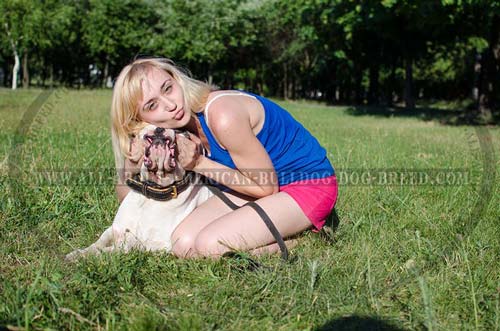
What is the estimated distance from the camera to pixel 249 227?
138 inches

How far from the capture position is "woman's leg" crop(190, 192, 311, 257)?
11.2 feet

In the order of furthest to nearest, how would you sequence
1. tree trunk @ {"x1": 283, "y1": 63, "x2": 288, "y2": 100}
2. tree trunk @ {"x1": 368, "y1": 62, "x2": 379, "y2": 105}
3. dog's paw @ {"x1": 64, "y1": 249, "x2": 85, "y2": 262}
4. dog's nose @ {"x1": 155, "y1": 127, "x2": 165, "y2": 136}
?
1. tree trunk @ {"x1": 283, "y1": 63, "x2": 288, "y2": 100}
2. tree trunk @ {"x1": 368, "y1": 62, "x2": 379, "y2": 105}
3. dog's nose @ {"x1": 155, "y1": 127, "x2": 165, "y2": 136}
4. dog's paw @ {"x1": 64, "y1": 249, "x2": 85, "y2": 262}

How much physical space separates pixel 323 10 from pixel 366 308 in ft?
67.1

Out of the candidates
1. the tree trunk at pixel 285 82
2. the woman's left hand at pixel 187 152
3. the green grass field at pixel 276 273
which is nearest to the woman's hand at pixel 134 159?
the woman's left hand at pixel 187 152

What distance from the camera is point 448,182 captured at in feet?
18.9

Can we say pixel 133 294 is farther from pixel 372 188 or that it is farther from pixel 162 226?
pixel 372 188

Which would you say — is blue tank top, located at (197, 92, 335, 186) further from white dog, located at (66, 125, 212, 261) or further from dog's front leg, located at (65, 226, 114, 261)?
dog's front leg, located at (65, 226, 114, 261)

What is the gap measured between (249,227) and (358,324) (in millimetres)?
1200

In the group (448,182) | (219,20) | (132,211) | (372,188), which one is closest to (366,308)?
(132,211)

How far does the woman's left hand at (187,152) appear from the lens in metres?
3.43

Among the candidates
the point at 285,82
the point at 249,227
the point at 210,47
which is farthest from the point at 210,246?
the point at 285,82

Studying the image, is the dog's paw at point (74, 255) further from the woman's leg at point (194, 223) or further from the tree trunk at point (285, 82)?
the tree trunk at point (285, 82)

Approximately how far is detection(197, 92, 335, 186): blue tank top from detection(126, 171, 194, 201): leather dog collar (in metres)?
0.39

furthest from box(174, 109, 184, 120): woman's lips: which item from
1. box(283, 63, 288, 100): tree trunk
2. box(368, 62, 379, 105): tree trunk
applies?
box(283, 63, 288, 100): tree trunk
